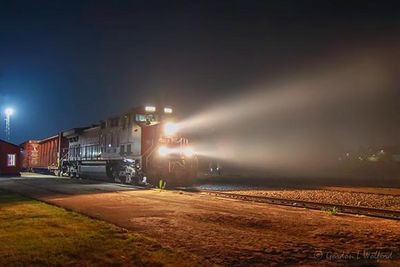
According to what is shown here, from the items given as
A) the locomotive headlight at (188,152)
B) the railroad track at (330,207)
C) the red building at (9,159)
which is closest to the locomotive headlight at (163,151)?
the locomotive headlight at (188,152)

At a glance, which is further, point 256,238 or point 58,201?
point 58,201

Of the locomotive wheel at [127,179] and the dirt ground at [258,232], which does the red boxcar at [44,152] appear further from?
the dirt ground at [258,232]

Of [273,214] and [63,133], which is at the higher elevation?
[63,133]

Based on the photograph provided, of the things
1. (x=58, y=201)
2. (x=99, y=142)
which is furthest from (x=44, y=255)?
(x=99, y=142)

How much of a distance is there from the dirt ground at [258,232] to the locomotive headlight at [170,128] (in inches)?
394

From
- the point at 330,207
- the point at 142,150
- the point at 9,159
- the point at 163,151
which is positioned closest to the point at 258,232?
the point at 330,207

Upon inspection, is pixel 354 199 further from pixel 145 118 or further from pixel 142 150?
pixel 145 118

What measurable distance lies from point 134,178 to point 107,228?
16036 mm

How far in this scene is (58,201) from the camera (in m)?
16.6

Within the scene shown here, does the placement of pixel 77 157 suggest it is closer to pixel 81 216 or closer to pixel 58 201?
pixel 58 201

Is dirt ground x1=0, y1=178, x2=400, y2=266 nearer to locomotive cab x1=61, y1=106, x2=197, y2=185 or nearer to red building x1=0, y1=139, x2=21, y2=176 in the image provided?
locomotive cab x1=61, y1=106, x2=197, y2=185

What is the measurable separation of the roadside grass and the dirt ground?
1.95 feet

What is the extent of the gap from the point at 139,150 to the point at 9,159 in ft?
77.1

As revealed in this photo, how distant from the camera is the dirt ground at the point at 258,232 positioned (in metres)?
7.24
